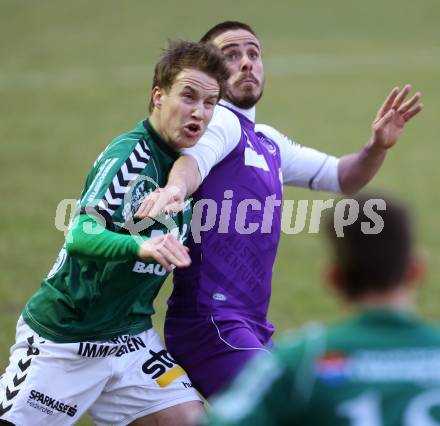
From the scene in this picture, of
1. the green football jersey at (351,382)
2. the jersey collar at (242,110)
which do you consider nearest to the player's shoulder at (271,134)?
the jersey collar at (242,110)

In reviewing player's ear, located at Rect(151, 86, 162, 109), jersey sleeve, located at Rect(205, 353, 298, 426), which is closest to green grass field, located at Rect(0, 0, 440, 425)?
player's ear, located at Rect(151, 86, 162, 109)

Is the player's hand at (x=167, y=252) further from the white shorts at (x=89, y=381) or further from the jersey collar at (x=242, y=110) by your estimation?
the jersey collar at (x=242, y=110)

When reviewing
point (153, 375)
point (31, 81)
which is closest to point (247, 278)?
point (153, 375)

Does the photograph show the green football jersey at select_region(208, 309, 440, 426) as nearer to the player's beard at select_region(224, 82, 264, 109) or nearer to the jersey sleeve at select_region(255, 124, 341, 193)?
the player's beard at select_region(224, 82, 264, 109)

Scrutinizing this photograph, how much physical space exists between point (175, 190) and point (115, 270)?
607 millimetres

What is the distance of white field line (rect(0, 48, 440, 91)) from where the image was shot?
26219 millimetres

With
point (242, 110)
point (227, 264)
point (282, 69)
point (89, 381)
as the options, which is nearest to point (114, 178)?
point (227, 264)

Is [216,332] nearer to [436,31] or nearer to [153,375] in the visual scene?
[153,375]

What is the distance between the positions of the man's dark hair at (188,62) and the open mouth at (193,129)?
11.3 inches

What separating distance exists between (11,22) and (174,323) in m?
25.8

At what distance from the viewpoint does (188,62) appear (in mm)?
6078

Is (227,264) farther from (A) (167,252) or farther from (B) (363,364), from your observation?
(B) (363,364)

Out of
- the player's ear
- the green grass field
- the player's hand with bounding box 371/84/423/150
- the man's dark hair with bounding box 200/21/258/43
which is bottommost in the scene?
the player's ear

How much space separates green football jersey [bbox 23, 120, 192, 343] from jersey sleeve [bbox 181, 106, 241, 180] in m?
0.14
